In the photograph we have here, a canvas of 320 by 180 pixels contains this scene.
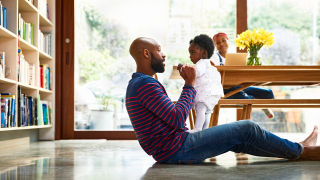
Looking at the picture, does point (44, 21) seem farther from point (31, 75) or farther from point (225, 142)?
point (225, 142)

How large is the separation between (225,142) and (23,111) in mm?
2317

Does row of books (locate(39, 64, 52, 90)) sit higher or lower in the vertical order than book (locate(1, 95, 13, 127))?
higher

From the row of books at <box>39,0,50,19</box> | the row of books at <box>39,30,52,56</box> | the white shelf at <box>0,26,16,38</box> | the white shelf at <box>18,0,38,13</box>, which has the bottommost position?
the white shelf at <box>0,26,16,38</box>

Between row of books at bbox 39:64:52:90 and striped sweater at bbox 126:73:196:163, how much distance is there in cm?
247

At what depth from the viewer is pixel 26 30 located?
3432 millimetres

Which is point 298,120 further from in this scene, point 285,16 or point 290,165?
point 290,165

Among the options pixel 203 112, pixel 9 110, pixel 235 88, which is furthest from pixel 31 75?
pixel 203 112

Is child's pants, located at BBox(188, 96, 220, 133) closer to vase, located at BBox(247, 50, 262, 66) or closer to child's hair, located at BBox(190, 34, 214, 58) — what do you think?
child's hair, located at BBox(190, 34, 214, 58)

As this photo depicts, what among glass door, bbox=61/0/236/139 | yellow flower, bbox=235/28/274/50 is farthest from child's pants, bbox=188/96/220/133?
glass door, bbox=61/0/236/139

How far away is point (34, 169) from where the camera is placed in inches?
65.0

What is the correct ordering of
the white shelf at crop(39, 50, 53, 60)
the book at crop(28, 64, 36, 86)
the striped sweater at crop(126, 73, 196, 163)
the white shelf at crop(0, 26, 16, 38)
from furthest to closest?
the white shelf at crop(39, 50, 53, 60)
the book at crop(28, 64, 36, 86)
the white shelf at crop(0, 26, 16, 38)
the striped sweater at crop(126, 73, 196, 163)

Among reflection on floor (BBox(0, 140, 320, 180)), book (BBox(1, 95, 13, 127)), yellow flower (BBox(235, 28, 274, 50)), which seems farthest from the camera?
book (BBox(1, 95, 13, 127))

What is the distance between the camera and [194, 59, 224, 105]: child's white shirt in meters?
2.03

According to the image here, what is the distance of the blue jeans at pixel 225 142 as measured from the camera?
5.37ft
